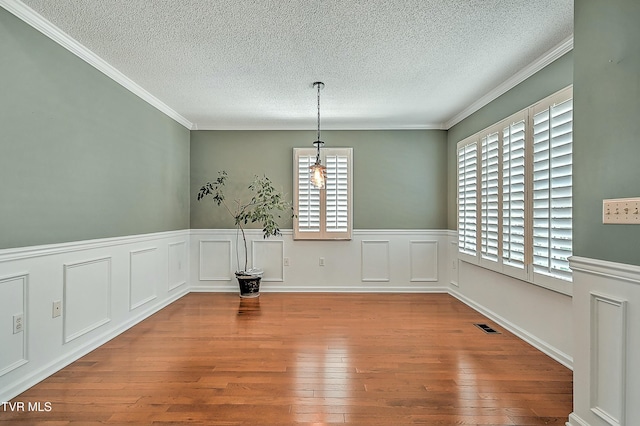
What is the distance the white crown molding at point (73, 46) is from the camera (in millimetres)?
2451

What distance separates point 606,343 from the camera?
6.04 feet

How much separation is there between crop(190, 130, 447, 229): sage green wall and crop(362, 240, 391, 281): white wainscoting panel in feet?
0.94

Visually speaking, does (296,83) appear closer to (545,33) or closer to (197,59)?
(197,59)

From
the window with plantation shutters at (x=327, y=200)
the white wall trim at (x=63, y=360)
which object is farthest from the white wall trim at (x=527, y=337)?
the white wall trim at (x=63, y=360)

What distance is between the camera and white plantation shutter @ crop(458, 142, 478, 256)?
4.54 m

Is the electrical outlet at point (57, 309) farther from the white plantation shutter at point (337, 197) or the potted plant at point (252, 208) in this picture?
the white plantation shutter at point (337, 197)

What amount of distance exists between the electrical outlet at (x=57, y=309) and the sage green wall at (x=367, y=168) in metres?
2.94

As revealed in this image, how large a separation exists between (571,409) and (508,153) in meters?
2.33

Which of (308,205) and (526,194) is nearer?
(526,194)

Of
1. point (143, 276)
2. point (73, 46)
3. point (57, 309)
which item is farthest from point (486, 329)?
point (73, 46)

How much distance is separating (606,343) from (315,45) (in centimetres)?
280

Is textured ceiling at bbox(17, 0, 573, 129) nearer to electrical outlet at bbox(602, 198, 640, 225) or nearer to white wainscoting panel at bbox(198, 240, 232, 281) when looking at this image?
electrical outlet at bbox(602, 198, 640, 225)

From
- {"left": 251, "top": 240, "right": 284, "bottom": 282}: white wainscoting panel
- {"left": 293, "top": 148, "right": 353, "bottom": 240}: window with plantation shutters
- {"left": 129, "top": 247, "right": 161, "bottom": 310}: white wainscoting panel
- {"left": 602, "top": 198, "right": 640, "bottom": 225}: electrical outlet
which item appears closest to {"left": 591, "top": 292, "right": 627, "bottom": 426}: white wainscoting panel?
{"left": 602, "top": 198, "right": 640, "bottom": 225}: electrical outlet

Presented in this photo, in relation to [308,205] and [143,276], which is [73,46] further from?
[308,205]
